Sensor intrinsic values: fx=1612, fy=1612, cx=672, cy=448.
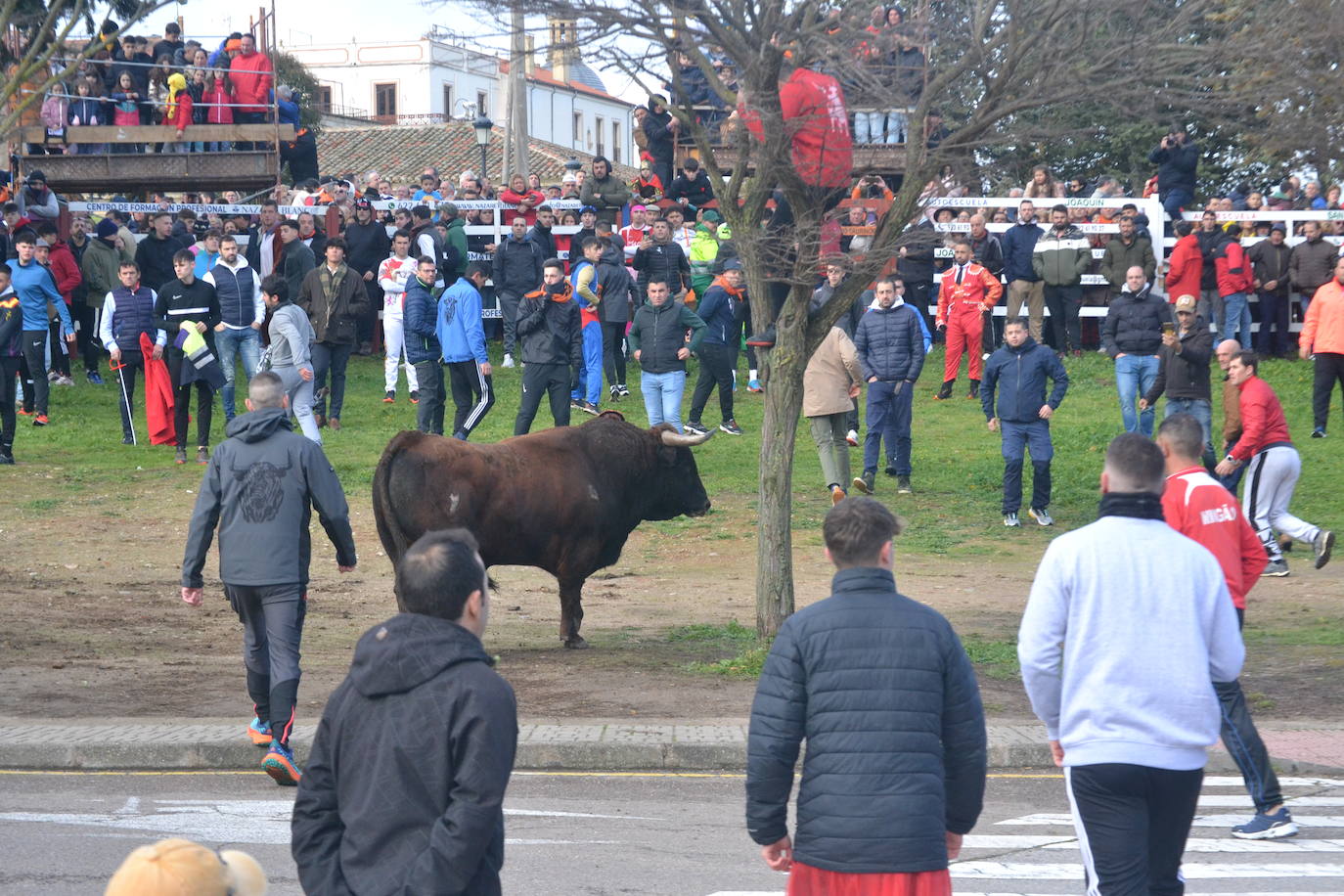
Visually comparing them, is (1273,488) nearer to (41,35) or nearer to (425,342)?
(425,342)

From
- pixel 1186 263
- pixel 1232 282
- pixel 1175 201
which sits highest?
pixel 1175 201

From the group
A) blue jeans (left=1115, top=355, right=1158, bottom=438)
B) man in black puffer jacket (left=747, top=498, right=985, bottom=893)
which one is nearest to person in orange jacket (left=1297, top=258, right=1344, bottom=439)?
blue jeans (left=1115, top=355, right=1158, bottom=438)

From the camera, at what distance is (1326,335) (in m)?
20.2

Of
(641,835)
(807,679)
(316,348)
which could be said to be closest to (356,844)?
(807,679)

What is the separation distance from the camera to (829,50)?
10.5 meters

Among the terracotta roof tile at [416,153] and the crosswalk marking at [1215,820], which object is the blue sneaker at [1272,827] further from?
the terracotta roof tile at [416,153]

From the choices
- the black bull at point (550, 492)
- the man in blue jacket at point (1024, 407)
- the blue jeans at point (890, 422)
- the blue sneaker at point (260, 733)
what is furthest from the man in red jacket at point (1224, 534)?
the blue jeans at point (890, 422)

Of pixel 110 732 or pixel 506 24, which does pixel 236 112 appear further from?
pixel 110 732

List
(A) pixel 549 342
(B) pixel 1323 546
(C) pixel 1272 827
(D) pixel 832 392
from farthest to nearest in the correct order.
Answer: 1. (A) pixel 549 342
2. (D) pixel 832 392
3. (B) pixel 1323 546
4. (C) pixel 1272 827

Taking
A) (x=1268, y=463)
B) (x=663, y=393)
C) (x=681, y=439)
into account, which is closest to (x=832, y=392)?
(x=663, y=393)

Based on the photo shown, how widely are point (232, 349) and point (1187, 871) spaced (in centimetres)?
1555

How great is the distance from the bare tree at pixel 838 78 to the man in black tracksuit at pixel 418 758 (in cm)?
702

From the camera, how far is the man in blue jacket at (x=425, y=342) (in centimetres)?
1905

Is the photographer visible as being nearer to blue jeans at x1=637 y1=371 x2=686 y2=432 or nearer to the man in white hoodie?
blue jeans at x1=637 y1=371 x2=686 y2=432
